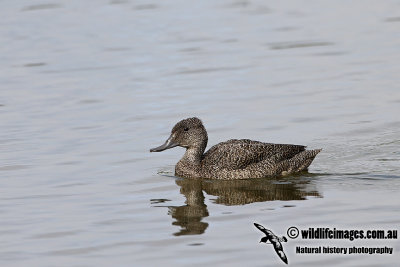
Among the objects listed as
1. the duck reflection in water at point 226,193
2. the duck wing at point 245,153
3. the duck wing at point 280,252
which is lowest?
the duck reflection in water at point 226,193

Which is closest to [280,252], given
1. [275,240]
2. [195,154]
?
[275,240]

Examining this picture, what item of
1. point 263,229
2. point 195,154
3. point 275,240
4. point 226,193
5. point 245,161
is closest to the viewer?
point 275,240

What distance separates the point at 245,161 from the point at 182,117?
11.7ft

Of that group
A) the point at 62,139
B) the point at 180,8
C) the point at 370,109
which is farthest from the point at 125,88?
the point at 180,8

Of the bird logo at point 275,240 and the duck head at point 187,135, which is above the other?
the duck head at point 187,135

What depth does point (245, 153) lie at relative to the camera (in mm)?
14531

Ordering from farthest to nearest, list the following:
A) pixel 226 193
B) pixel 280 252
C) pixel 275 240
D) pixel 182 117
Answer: pixel 182 117 → pixel 226 193 → pixel 275 240 → pixel 280 252

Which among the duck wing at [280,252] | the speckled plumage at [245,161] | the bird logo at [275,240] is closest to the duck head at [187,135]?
the speckled plumage at [245,161]

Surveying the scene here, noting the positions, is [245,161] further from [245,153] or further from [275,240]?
[275,240]

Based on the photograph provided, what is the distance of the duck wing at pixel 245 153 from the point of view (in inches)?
568

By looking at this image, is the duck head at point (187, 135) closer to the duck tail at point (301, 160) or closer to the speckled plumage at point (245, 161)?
the speckled plumage at point (245, 161)

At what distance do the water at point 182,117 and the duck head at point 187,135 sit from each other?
0.45m

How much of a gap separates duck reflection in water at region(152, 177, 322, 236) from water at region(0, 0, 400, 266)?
0.03 metres

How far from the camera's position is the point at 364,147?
15383 mm
